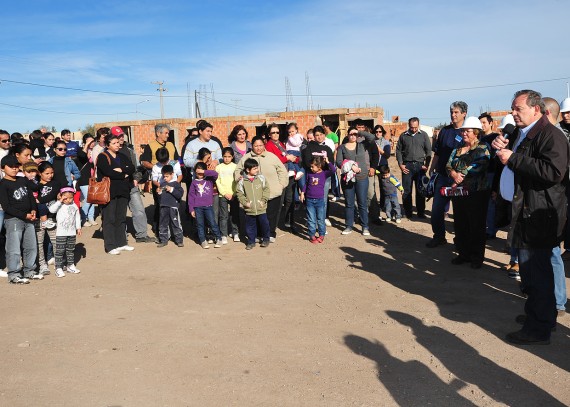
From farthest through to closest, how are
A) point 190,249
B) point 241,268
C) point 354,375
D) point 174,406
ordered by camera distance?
point 190,249 < point 241,268 < point 354,375 < point 174,406

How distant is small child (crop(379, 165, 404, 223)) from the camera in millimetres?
9594

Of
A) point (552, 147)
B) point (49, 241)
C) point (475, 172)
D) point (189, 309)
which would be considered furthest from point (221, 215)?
point (552, 147)

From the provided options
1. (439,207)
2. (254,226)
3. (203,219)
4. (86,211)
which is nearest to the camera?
(439,207)

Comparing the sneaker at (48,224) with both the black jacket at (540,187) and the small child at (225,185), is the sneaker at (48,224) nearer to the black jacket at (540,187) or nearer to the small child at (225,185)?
the small child at (225,185)

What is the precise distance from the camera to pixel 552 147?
392 cm

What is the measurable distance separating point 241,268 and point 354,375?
3410 mm

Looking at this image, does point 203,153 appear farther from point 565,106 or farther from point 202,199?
point 565,106

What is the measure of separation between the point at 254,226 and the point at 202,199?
3.25 ft

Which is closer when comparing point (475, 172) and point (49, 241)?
point (475, 172)

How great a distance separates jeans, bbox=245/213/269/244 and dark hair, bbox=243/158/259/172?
79 centimetres

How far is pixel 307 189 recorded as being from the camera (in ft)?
27.6

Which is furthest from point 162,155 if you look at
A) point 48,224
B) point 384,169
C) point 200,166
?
point 384,169

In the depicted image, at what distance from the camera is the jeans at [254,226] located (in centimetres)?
798

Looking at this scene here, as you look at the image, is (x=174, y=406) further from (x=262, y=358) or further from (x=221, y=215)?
(x=221, y=215)
